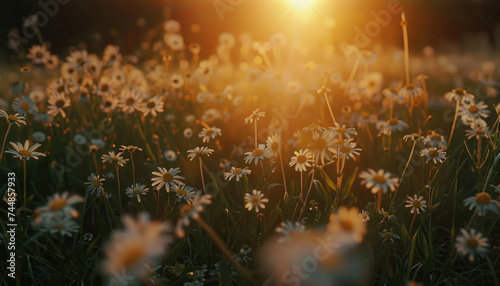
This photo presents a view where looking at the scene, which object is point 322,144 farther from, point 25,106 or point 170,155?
point 25,106

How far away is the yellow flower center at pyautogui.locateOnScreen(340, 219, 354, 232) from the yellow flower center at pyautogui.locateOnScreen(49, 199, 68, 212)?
709mm

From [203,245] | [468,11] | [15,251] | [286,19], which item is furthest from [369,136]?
[468,11]

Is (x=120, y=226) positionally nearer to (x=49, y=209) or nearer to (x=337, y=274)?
(x=49, y=209)

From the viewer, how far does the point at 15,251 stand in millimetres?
1502

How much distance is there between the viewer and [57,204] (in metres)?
1.01

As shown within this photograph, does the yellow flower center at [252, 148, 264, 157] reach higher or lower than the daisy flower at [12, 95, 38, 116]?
lower

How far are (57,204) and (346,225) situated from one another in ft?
2.41

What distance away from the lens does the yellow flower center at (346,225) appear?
2.98ft

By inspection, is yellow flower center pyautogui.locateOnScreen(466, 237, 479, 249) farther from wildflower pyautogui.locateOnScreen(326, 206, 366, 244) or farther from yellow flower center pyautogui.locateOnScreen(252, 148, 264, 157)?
yellow flower center pyautogui.locateOnScreen(252, 148, 264, 157)

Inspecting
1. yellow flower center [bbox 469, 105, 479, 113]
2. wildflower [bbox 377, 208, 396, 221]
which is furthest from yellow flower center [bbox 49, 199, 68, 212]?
yellow flower center [bbox 469, 105, 479, 113]

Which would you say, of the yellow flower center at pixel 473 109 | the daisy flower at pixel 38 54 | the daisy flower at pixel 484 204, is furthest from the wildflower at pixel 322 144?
the daisy flower at pixel 38 54

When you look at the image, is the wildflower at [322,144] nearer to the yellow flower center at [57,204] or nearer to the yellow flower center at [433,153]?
the yellow flower center at [433,153]

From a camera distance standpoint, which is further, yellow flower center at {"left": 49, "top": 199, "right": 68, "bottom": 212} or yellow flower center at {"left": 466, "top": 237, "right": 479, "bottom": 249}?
yellow flower center at {"left": 466, "top": 237, "right": 479, "bottom": 249}

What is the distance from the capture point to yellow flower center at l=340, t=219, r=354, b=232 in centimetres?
91
